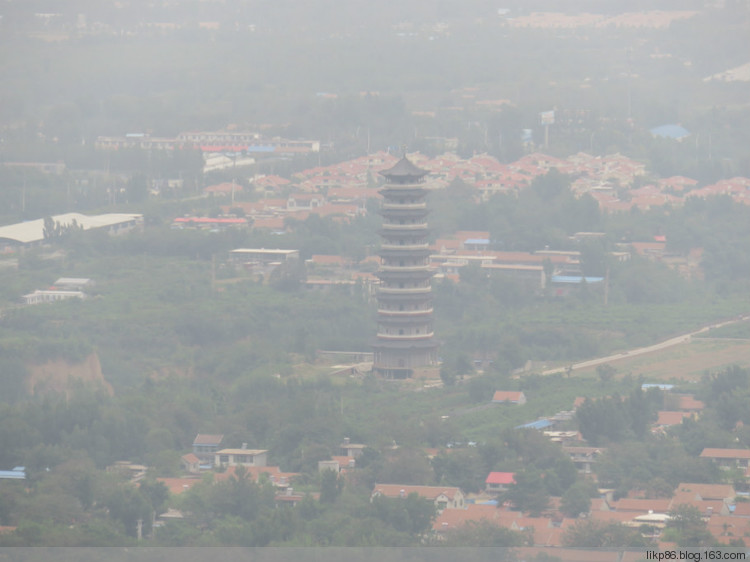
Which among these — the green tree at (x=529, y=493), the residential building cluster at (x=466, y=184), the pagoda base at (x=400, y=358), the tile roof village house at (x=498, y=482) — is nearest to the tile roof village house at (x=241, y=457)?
the tile roof village house at (x=498, y=482)

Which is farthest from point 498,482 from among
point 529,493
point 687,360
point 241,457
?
point 687,360

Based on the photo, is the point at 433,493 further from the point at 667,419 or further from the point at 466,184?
the point at 466,184

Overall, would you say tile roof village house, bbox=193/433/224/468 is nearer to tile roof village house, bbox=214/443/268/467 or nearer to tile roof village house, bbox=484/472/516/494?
tile roof village house, bbox=214/443/268/467

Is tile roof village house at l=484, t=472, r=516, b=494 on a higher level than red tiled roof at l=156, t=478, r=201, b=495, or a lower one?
higher

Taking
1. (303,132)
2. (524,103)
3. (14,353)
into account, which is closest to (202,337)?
(14,353)

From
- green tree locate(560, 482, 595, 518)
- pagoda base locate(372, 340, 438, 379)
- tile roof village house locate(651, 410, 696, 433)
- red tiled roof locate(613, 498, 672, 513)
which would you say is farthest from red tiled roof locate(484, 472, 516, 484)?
pagoda base locate(372, 340, 438, 379)
